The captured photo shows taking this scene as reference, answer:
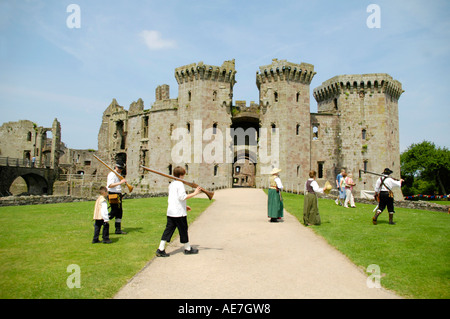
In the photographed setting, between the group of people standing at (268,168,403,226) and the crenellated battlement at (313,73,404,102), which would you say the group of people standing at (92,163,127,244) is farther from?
the crenellated battlement at (313,73,404,102)

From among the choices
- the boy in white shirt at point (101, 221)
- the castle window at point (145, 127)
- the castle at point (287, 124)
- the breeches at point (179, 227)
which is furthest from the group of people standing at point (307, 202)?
the castle window at point (145, 127)

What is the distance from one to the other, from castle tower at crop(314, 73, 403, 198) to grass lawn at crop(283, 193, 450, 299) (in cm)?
2486

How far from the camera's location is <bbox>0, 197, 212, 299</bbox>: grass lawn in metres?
5.38

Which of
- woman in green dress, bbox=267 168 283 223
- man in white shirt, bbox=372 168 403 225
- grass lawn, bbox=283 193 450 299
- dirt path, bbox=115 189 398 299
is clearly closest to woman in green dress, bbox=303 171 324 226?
grass lawn, bbox=283 193 450 299

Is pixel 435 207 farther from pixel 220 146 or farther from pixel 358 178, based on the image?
pixel 220 146

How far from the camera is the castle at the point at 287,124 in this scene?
36094 mm

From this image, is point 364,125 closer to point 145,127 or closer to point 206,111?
point 206,111

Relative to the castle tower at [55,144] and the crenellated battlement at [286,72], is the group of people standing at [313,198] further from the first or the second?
the castle tower at [55,144]

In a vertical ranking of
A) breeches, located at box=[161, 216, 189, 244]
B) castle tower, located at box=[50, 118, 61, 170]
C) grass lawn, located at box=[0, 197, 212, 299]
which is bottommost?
grass lawn, located at box=[0, 197, 212, 299]

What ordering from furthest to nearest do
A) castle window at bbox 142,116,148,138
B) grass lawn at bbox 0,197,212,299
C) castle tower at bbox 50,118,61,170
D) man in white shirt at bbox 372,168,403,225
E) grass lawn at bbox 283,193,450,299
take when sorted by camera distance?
castle tower at bbox 50,118,61,170 < castle window at bbox 142,116,148,138 < man in white shirt at bbox 372,168,403,225 < grass lawn at bbox 283,193,450,299 < grass lawn at bbox 0,197,212,299

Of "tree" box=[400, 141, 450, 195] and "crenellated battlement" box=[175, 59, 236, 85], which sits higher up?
"crenellated battlement" box=[175, 59, 236, 85]

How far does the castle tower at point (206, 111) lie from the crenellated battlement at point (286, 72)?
3.94m

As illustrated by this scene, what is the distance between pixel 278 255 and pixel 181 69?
111 ft
